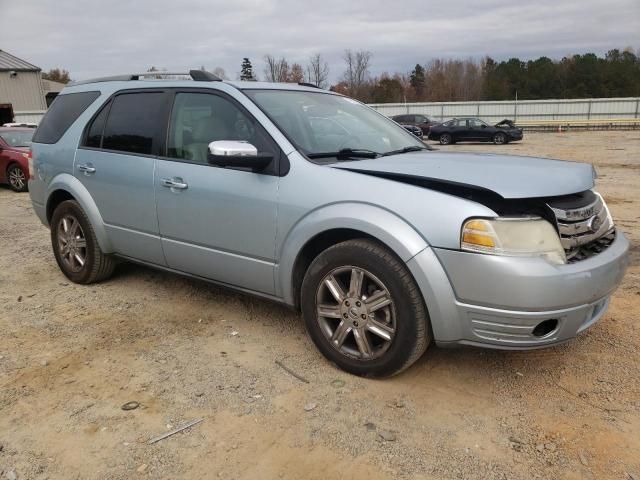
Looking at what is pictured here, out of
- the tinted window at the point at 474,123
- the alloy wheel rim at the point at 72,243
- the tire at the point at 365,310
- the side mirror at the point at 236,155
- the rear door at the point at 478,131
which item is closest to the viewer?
the tire at the point at 365,310

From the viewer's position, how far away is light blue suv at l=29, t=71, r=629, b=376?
2686mm

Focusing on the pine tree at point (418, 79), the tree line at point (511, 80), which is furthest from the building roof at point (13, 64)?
the pine tree at point (418, 79)

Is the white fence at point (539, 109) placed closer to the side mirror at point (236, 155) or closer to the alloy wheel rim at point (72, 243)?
the alloy wheel rim at point (72, 243)

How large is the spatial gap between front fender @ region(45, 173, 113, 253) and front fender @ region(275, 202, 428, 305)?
1952mm

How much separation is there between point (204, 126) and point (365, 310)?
1813 mm

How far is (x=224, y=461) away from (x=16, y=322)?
8.59ft

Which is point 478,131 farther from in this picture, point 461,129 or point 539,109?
point 539,109

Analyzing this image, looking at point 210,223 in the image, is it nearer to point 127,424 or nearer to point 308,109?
point 308,109

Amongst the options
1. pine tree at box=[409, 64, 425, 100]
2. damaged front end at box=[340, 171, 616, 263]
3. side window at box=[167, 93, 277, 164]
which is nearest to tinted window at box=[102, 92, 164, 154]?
side window at box=[167, 93, 277, 164]

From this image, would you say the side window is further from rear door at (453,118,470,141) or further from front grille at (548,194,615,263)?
rear door at (453,118,470,141)

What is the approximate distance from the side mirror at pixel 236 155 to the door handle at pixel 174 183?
1.96ft

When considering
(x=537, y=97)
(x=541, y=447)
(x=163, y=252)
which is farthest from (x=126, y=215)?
(x=537, y=97)

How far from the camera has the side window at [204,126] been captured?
357 centimetres

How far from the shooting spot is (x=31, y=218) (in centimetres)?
883
